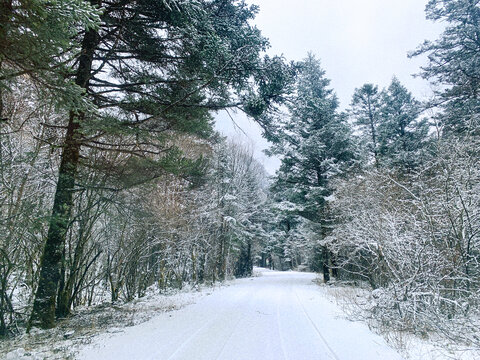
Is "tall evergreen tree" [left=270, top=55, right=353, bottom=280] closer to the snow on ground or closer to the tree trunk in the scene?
the snow on ground

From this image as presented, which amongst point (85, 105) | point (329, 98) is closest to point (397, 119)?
point (329, 98)

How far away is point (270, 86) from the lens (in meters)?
5.66

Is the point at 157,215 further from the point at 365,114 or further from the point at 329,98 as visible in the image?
the point at 365,114

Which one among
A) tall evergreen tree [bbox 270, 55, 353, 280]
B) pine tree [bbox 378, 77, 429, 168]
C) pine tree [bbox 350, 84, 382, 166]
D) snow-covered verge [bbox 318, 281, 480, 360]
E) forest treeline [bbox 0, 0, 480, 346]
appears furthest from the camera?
pine tree [bbox 350, 84, 382, 166]

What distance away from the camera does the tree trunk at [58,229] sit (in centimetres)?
518

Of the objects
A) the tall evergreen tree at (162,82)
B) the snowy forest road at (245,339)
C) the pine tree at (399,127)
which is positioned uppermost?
the pine tree at (399,127)

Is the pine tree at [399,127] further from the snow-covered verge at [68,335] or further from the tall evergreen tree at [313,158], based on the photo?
the snow-covered verge at [68,335]

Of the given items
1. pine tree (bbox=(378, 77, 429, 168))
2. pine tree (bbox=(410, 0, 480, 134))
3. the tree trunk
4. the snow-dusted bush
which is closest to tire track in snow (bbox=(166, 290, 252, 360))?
the tree trunk

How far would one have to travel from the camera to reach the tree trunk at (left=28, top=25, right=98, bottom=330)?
5180mm

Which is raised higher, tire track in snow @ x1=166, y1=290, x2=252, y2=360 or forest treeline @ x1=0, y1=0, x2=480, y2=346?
forest treeline @ x1=0, y1=0, x2=480, y2=346

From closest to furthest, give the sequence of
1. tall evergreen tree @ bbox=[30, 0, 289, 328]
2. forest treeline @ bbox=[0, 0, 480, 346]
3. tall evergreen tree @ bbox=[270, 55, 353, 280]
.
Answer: forest treeline @ bbox=[0, 0, 480, 346]
tall evergreen tree @ bbox=[30, 0, 289, 328]
tall evergreen tree @ bbox=[270, 55, 353, 280]

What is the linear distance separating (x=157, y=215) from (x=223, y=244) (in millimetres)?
7775

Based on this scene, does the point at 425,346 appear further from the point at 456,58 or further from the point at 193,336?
the point at 456,58

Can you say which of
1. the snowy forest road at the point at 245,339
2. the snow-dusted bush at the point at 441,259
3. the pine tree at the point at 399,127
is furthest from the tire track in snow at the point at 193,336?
the pine tree at the point at 399,127
